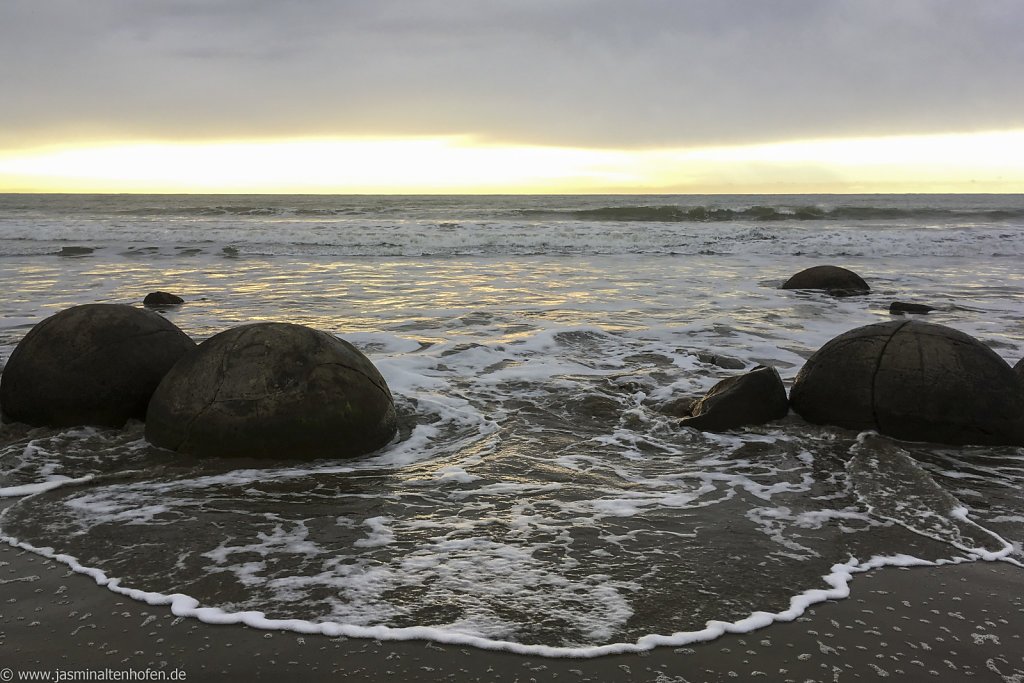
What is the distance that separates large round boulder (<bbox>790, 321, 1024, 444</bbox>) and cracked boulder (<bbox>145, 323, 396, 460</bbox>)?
3393 mm

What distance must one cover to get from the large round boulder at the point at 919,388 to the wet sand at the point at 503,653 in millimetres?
2404

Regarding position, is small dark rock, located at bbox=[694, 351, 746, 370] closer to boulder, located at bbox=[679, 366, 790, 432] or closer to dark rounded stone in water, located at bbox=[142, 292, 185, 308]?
boulder, located at bbox=[679, 366, 790, 432]

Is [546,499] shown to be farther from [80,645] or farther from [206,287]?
[206,287]

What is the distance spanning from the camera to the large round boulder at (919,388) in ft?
16.9

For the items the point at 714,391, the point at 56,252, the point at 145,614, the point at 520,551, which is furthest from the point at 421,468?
the point at 56,252

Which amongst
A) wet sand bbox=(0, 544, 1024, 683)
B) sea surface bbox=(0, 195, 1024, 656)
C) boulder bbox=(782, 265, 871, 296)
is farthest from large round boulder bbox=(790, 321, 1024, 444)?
boulder bbox=(782, 265, 871, 296)

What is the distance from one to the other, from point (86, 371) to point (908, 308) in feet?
34.9

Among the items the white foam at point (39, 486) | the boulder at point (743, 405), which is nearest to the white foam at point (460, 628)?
the white foam at point (39, 486)

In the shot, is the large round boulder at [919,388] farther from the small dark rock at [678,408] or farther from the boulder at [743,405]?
the small dark rock at [678,408]

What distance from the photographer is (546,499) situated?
4059mm

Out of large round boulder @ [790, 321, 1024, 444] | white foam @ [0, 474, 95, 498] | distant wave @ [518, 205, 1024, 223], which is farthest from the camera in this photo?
distant wave @ [518, 205, 1024, 223]

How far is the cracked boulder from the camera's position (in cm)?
453

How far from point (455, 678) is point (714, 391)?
12.7 feet

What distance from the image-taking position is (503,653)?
8.55 ft
